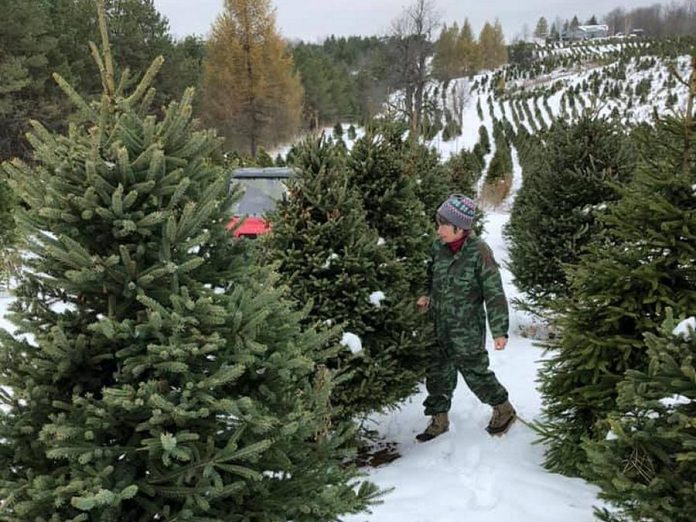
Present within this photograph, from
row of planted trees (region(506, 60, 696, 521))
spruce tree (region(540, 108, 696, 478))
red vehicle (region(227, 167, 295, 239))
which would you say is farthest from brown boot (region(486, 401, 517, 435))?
red vehicle (region(227, 167, 295, 239))

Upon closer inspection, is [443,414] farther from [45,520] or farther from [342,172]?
[45,520]

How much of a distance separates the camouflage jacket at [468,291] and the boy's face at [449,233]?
0.09 m

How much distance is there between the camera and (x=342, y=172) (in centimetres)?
431

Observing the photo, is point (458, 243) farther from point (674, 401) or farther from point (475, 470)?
point (674, 401)

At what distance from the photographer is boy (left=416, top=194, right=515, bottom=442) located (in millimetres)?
3906

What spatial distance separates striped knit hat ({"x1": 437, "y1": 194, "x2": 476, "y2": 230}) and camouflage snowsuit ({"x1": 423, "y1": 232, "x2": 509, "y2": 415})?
198 millimetres

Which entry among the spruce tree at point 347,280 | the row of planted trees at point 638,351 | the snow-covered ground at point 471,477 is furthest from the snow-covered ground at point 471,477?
the spruce tree at point 347,280

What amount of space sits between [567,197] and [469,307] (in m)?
2.94

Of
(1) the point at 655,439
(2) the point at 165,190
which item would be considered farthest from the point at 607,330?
(2) the point at 165,190

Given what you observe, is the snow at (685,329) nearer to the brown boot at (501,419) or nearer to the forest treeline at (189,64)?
the brown boot at (501,419)

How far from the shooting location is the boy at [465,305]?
391 centimetres

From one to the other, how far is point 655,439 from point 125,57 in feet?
89.3

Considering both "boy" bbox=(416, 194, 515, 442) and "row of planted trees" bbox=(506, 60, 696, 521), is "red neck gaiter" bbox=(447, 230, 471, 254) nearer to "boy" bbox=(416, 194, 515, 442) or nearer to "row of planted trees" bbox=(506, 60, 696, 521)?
"boy" bbox=(416, 194, 515, 442)

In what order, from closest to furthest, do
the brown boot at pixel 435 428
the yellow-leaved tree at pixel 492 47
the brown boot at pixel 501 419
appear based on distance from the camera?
the brown boot at pixel 501 419 < the brown boot at pixel 435 428 < the yellow-leaved tree at pixel 492 47
